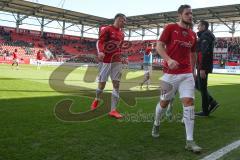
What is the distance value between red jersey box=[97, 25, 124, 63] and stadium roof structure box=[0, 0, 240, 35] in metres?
37.9

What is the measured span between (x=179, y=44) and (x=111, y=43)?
2.62 meters

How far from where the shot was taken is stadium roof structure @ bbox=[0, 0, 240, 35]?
46.0 m

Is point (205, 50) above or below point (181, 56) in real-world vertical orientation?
above

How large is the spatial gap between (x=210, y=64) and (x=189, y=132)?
3.11 meters

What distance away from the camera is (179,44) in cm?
502

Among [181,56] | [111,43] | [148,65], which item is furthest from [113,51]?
[148,65]

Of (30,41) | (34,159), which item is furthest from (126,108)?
(30,41)

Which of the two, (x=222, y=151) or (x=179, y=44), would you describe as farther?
(x=179, y=44)

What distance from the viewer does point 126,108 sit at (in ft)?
29.0

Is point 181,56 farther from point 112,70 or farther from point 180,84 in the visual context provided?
point 112,70

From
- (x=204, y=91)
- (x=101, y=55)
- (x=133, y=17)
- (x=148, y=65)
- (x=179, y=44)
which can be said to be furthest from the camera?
(x=133, y=17)

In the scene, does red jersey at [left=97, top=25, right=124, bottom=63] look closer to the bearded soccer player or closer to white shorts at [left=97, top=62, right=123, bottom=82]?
white shorts at [left=97, top=62, right=123, bottom=82]

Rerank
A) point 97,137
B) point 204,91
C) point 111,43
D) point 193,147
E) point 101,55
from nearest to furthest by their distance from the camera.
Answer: point 193,147
point 97,137
point 101,55
point 111,43
point 204,91

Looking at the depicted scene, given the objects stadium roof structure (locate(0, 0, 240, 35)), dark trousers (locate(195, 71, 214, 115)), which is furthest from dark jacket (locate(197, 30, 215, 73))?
stadium roof structure (locate(0, 0, 240, 35))
